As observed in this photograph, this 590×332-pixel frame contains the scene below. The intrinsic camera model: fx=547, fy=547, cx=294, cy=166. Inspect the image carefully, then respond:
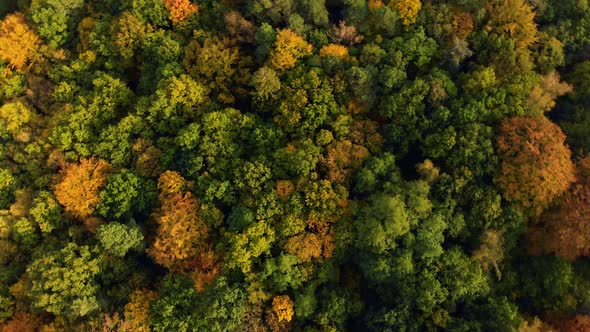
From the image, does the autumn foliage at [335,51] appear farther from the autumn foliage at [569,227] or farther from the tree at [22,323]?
the tree at [22,323]

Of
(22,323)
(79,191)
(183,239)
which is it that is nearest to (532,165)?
(183,239)

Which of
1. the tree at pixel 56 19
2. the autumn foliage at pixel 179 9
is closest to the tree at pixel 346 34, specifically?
the autumn foliage at pixel 179 9

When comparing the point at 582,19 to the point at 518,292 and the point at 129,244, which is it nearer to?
the point at 518,292

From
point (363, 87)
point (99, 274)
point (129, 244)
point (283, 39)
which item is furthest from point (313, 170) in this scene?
point (99, 274)

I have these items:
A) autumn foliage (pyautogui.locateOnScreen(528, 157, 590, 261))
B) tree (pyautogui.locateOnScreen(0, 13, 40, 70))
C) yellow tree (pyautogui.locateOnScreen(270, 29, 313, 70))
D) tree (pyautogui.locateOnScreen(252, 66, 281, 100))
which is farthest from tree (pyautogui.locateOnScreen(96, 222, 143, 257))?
autumn foliage (pyautogui.locateOnScreen(528, 157, 590, 261))

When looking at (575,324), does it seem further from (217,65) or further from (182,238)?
(217,65)

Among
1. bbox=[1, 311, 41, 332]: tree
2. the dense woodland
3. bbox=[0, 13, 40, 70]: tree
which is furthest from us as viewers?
bbox=[0, 13, 40, 70]: tree

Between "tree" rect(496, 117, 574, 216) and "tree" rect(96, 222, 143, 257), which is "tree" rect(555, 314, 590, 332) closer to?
"tree" rect(496, 117, 574, 216)
